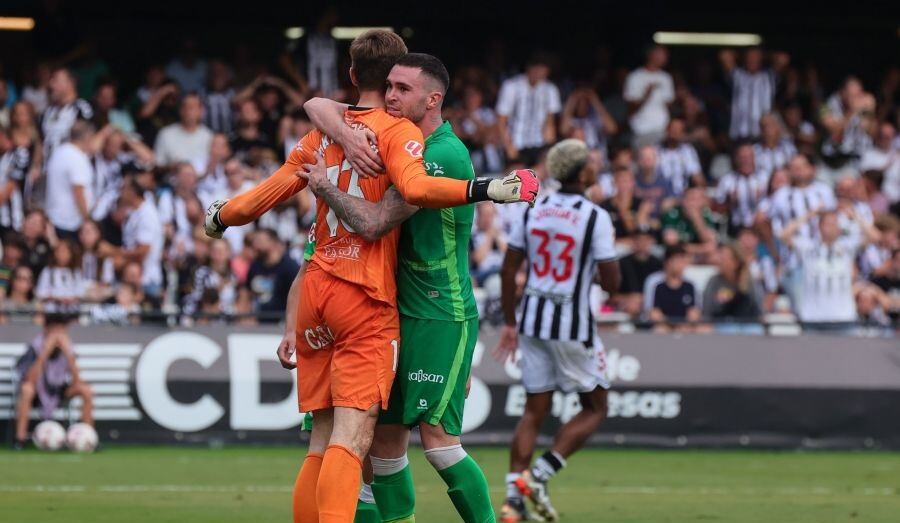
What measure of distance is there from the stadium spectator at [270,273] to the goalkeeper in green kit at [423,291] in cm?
900

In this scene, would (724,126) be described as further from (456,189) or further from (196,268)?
(456,189)

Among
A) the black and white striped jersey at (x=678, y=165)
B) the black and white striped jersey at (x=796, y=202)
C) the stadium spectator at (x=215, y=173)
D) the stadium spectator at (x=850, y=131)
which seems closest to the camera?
the stadium spectator at (x=215, y=173)

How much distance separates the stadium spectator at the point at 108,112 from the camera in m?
19.0

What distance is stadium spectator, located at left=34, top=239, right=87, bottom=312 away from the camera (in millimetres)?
16172

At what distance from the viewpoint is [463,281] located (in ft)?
24.1

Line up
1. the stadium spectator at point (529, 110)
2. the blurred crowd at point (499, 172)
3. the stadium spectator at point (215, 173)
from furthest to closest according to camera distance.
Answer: the stadium spectator at point (529, 110), the stadium spectator at point (215, 173), the blurred crowd at point (499, 172)

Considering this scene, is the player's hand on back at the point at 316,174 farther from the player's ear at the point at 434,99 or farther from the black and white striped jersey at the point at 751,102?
the black and white striped jersey at the point at 751,102

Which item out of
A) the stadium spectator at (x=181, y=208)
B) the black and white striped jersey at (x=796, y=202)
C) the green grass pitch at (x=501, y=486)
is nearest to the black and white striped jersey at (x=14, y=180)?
the stadium spectator at (x=181, y=208)

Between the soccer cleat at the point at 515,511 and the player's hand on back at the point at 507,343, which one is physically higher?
the player's hand on back at the point at 507,343

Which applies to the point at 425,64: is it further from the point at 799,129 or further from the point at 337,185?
the point at 799,129

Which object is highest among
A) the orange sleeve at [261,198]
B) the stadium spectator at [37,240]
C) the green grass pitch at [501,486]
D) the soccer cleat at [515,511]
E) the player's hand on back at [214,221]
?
the orange sleeve at [261,198]

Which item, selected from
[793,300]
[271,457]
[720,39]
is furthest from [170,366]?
[720,39]

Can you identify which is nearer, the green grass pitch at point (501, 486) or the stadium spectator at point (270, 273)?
the green grass pitch at point (501, 486)

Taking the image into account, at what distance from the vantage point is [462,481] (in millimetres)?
7340
